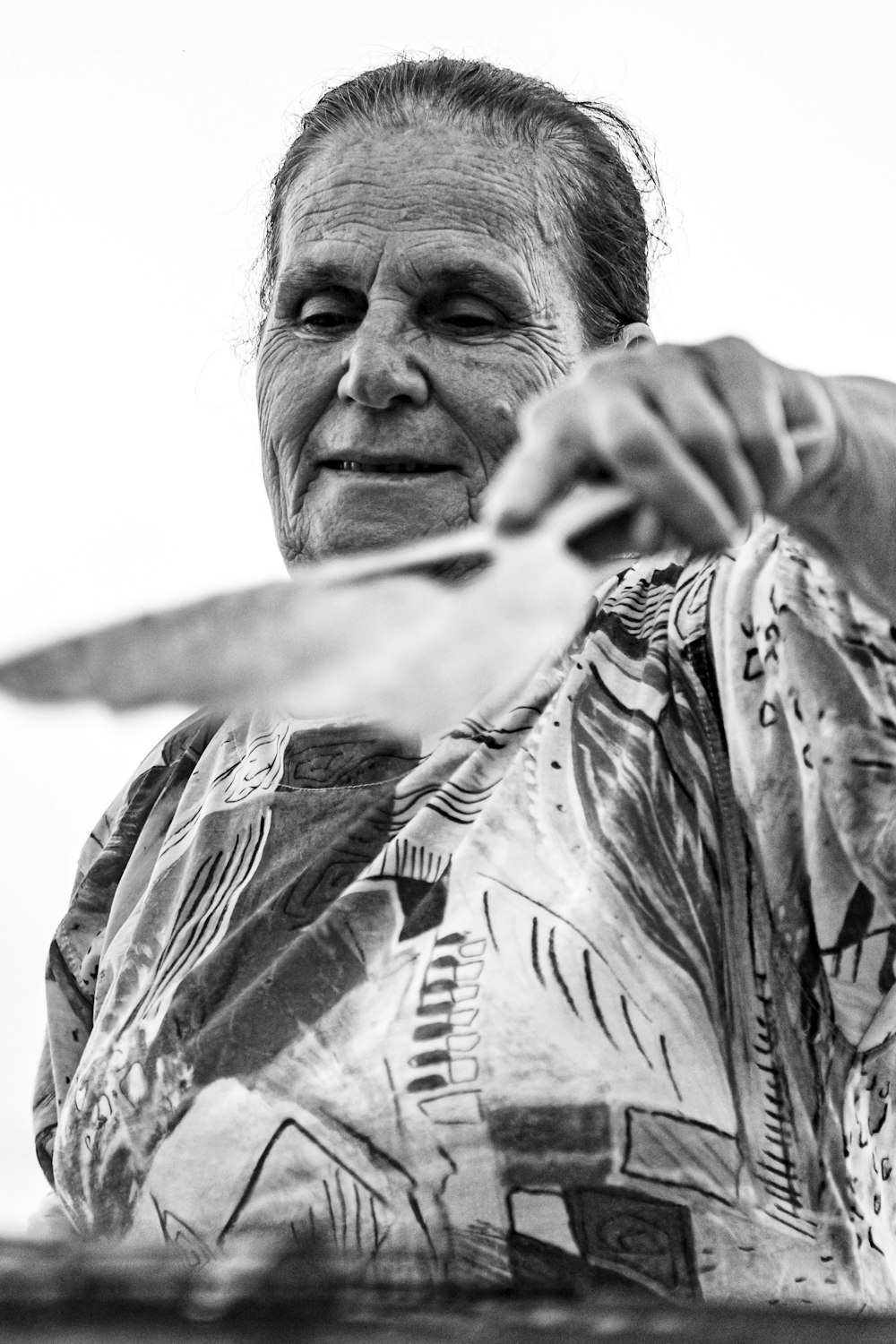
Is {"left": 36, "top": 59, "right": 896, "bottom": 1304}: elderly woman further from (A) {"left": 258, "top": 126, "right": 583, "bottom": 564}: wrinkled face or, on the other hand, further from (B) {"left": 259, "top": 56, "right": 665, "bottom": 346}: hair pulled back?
(B) {"left": 259, "top": 56, "right": 665, "bottom": 346}: hair pulled back

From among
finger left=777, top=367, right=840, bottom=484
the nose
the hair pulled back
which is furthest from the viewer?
the hair pulled back

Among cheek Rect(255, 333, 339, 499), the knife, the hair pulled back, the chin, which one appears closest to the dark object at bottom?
the knife

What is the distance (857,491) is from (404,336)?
2.29ft

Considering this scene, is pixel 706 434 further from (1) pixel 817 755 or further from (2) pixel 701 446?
(1) pixel 817 755

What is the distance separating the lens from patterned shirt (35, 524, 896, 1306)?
95cm

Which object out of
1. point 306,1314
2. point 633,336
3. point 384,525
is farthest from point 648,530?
point 633,336

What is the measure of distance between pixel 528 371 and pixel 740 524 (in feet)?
2.61

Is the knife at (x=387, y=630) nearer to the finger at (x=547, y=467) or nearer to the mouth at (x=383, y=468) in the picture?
the finger at (x=547, y=467)

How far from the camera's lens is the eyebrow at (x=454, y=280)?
4.66ft

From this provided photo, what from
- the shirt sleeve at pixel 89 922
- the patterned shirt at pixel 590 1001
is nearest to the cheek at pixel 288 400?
the shirt sleeve at pixel 89 922

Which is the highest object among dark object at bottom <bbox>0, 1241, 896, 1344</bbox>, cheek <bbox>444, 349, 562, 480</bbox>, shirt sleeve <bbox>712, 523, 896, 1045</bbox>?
cheek <bbox>444, 349, 562, 480</bbox>

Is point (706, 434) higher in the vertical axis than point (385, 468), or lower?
lower

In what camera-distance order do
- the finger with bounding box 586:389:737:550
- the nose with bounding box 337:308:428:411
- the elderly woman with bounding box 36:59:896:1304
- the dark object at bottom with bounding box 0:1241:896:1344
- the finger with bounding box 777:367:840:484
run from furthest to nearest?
the nose with bounding box 337:308:428:411 → the elderly woman with bounding box 36:59:896:1304 → the finger with bounding box 777:367:840:484 → the finger with bounding box 586:389:737:550 → the dark object at bottom with bounding box 0:1241:896:1344

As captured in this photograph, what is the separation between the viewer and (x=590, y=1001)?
Result: 3.31 feet
